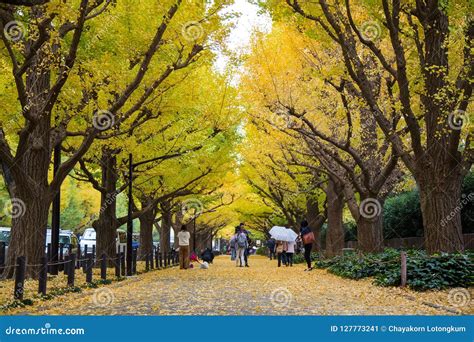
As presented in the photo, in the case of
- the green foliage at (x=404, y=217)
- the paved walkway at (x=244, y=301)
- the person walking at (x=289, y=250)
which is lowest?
the paved walkway at (x=244, y=301)

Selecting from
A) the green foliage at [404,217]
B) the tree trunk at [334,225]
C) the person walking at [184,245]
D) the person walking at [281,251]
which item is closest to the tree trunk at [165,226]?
the person walking at [281,251]

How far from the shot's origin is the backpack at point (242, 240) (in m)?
25.5

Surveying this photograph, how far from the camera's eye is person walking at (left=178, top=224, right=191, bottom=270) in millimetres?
22125

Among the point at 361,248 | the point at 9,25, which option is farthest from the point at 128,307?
the point at 361,248

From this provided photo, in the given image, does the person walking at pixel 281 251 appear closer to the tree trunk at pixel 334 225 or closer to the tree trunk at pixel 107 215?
the tree trunk at pixel 334 225

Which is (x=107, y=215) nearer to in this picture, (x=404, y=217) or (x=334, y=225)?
(x=334, y=225)

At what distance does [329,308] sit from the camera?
868 cm

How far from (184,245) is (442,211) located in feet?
39.6

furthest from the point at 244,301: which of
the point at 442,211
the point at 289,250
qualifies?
the point at 289,250

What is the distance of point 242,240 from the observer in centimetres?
2569

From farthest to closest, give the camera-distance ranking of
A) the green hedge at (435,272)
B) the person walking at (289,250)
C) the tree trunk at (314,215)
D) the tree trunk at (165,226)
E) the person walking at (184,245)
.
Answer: the tree trunk at (165,226), the tree trunk at (314,215), the person walking at (289,250), the person walking at (184,245), the green hedge at (435,272)

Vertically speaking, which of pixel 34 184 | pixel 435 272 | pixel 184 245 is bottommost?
pixel 435 272

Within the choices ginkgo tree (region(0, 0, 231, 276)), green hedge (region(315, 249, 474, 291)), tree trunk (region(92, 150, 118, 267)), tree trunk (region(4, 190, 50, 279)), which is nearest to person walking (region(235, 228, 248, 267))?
tree trunk (region(92, 150, 118, 267))

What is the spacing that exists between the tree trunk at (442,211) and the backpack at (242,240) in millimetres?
13381
